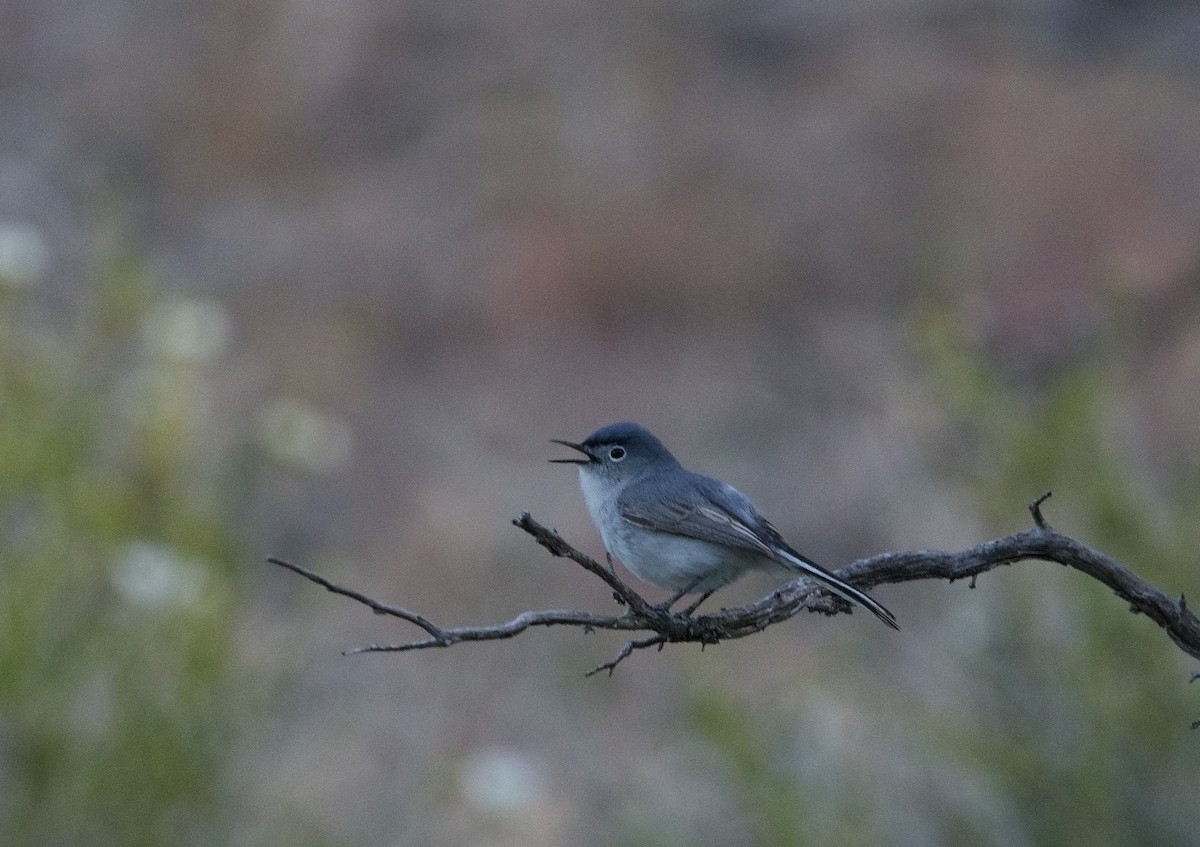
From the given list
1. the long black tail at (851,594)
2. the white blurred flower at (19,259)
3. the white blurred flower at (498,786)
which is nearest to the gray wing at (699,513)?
the long black tail at (851,594)

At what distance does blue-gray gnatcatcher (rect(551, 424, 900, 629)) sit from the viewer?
270cm

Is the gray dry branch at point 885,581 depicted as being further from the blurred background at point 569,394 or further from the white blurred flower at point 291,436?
the white blurred flower at point 291,436

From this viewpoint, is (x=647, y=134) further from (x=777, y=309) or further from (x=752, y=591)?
(x=752, y=591)

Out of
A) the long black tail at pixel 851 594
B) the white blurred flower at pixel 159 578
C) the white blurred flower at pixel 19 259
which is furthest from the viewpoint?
the white blurred flower at pixel 19 259

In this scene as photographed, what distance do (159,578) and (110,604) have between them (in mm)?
257

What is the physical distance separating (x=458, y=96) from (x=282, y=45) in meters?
1.13

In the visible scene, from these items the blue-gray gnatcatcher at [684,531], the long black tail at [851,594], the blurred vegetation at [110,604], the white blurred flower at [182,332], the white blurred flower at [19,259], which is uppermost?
the long black tail at [851,594]

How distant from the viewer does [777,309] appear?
30.6ft

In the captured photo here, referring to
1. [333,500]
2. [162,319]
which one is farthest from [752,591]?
[333,500]

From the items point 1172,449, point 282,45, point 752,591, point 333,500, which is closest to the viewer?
point 752,591

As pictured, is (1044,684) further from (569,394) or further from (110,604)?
(569,394)

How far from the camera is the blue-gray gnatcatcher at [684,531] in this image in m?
2.70

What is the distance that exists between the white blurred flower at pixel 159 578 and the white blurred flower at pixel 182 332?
0.53 m

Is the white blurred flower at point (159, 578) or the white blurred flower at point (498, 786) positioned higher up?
the white blurred flower at point (159, 578)
